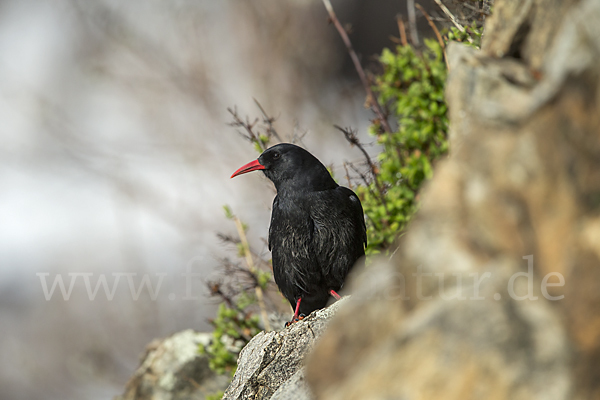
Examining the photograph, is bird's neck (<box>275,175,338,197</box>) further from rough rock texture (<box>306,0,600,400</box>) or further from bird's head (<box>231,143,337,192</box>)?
rough rock texture (<box>306,0,600,400</box>)

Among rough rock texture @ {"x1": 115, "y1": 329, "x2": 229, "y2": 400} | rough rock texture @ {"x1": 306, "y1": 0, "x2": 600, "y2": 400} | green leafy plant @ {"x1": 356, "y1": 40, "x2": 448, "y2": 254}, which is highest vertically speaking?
green leafy plant @ {"x1": 356, "y1": 40, "x2": 448, "y2": 254}

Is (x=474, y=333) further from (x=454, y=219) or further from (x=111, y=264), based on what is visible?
(x=111, y=264)

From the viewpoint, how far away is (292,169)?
3.81 metres

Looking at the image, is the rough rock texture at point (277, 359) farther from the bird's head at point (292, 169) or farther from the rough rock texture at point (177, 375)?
the rough rock texture at point (177, 375)

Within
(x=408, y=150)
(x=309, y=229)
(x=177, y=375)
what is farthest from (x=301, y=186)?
(x=177, y=375)

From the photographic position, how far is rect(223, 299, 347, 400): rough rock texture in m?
2.79

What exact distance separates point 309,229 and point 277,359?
1.03 meters

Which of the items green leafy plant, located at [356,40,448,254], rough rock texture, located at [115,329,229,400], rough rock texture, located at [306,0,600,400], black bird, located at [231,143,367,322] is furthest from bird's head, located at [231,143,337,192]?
rough rock texture, located at [115,329,229,400]

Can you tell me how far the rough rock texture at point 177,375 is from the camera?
17.6ft

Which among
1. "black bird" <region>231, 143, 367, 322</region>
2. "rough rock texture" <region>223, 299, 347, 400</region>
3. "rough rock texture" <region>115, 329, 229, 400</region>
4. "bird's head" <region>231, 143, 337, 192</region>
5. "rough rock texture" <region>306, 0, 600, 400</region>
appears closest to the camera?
"rough rock texture" <region>306, 0, 600, 400</region>

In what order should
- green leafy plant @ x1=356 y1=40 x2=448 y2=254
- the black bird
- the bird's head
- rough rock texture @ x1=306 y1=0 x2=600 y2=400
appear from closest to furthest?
rough rock texture @ x1=306 y1=0 x2=600 y2=400, the black bird, the bird's head, green leafy plant @ x1=356 y1=40 x2=448 y2=254

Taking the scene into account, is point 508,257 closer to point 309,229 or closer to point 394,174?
point 309,229

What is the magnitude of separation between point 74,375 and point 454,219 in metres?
8.29

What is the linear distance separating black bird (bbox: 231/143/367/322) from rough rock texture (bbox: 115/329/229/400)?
77.6 inches
